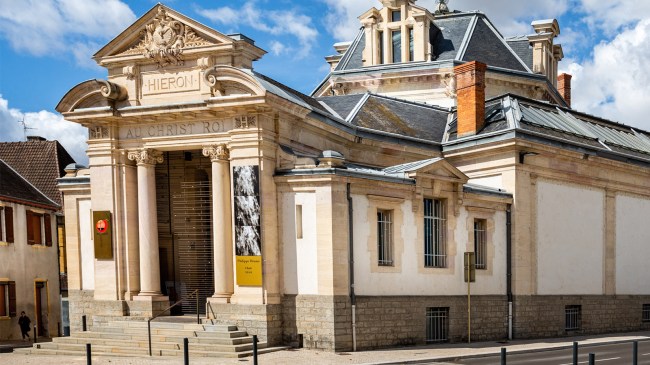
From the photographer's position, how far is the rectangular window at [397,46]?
39.8 meters

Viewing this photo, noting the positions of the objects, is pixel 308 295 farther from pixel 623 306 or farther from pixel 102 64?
pixel 623 306

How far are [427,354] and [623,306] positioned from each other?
14.5m

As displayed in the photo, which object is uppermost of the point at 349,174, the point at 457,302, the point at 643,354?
the point at 349,174

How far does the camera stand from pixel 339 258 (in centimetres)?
2395

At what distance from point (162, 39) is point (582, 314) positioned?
62.4ft

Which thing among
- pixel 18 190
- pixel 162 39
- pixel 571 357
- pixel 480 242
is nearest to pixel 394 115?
pixel 480 242

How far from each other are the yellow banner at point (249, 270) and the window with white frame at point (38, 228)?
16791 mm

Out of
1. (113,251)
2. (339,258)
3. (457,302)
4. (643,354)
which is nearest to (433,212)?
(457,302)

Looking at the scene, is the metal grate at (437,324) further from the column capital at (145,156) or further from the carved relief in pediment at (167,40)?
the carved relief in pediment at (167,40)

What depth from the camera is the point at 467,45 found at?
131ft

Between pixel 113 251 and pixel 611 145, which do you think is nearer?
pixel 113 251

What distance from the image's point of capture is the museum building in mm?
24172

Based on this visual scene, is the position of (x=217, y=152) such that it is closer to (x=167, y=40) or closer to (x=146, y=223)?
(x=146, y=223)

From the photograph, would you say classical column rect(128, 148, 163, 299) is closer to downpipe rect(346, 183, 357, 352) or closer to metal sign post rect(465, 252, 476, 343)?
downpipe rect(346, 183, 357, 352)
